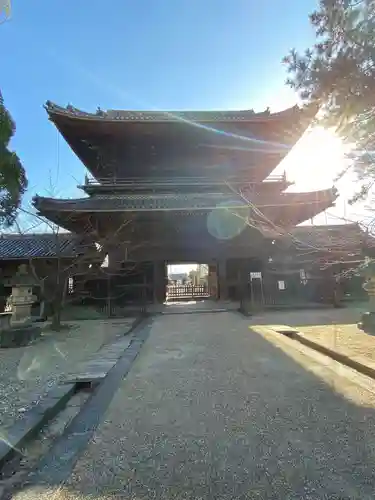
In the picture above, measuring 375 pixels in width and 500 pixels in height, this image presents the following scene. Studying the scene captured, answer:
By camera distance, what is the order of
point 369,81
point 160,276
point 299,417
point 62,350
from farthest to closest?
1. point 160,276
2. point 62,350
3. point 369,81
4. point 299,417

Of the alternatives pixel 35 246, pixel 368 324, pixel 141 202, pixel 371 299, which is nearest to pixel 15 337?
pixel 141 202

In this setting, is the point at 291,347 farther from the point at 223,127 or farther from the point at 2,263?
the point at 2,263

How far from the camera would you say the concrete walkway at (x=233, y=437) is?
2355 millimetres

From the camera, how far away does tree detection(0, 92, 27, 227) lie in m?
10.6

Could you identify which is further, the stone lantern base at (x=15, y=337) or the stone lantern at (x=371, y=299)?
the stone lantern at (x=371, y=299)

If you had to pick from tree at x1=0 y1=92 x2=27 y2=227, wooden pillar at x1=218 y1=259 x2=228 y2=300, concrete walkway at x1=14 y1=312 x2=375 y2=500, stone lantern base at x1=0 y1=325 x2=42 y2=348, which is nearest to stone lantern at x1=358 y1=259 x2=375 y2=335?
concrete walkway at x1=14 y1=312 x2=375 y2=500

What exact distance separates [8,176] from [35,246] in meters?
6.55

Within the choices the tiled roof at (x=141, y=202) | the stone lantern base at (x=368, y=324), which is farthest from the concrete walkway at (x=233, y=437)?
the tiled roof at (x=141, y=202)

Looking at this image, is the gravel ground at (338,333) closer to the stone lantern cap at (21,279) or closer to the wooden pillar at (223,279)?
the wooden pillar at (223,279)

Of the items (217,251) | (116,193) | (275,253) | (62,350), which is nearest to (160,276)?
(217,251)

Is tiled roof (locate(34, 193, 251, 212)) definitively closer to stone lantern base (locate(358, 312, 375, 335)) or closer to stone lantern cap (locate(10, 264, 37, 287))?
stone lantern cap (locate(10, 264, 37, 287))

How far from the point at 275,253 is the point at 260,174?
13.8ft

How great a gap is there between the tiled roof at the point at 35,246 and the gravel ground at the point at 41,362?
522 centimetres

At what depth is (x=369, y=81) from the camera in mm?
3863
